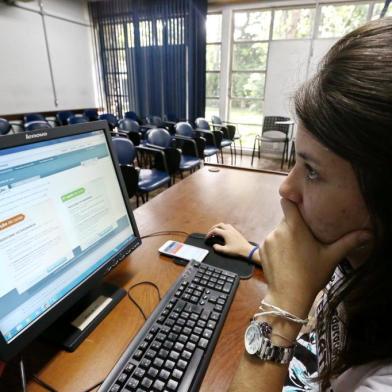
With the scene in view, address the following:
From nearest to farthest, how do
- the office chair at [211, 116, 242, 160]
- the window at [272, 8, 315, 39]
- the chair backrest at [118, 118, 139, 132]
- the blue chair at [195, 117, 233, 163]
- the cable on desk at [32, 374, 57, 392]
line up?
the cable on desk at [32, 374, 57, 392] < the blue chair at [195, 117, 233, 163] < the chair backrest at [118, 118, 139, 132] < the window at [272, 8, 315, 39] < the office chair at [211, 116, 242, 160]

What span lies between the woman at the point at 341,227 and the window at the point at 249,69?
17.7ft

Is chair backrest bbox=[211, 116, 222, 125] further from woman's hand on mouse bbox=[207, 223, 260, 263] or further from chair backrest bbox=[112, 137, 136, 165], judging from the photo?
woman's hand on mouse bbox=[207, 223, 260, 263]

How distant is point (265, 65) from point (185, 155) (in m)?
2.94

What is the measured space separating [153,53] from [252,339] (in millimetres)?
6167

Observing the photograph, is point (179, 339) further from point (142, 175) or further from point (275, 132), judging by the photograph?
point (275, 132)

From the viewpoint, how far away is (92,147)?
0.67 metres

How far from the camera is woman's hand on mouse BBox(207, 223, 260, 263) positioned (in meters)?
0.88

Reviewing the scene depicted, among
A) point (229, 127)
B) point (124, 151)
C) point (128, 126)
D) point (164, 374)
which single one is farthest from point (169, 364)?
point (229, 127)

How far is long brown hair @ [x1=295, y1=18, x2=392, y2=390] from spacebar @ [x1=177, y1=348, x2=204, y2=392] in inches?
11.0

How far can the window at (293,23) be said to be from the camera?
15.6 feet

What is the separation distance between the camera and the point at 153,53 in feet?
18.7

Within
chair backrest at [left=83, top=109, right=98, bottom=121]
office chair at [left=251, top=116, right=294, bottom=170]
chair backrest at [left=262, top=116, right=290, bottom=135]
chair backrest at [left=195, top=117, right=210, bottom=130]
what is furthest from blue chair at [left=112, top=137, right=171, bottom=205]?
chair backrest at [left=83, top=109, right=98, bottom=121]

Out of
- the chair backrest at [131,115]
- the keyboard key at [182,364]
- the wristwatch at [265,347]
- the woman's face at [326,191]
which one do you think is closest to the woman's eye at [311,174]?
the woman's face at [326,191]

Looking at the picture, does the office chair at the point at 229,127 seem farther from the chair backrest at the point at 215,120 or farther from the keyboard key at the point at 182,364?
the keyboard key at the point at 182,364
